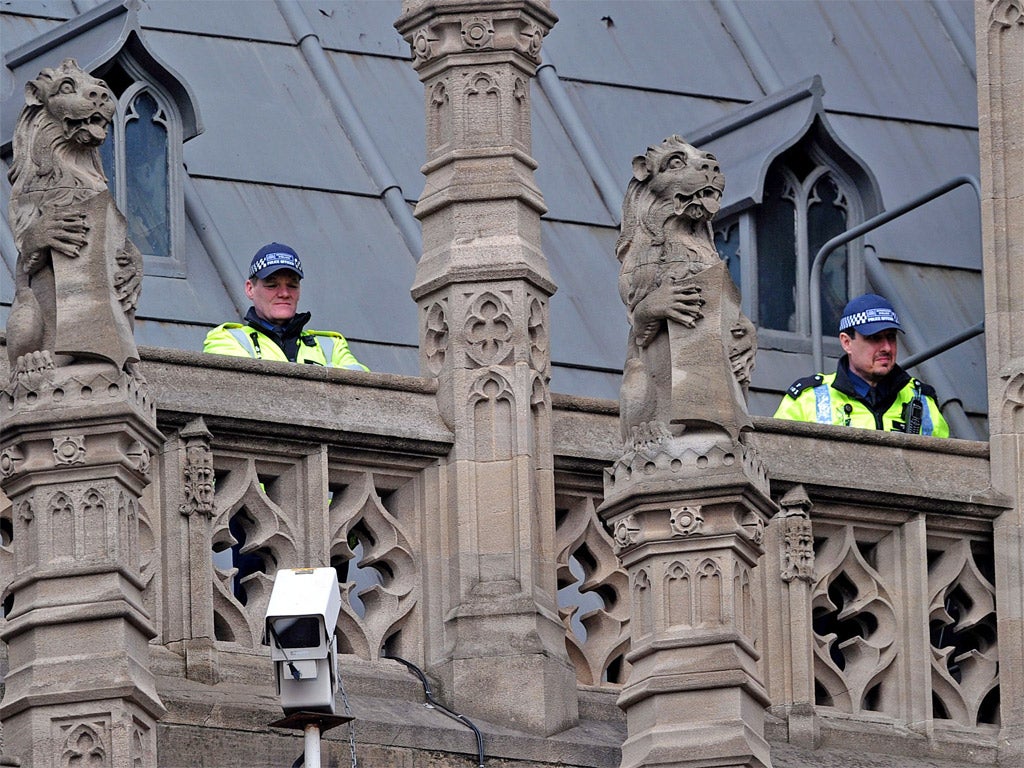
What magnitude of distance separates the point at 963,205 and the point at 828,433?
23.9 ft

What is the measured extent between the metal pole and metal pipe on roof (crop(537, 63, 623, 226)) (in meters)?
10.8

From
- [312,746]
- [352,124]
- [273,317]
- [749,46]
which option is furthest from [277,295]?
[749,46]

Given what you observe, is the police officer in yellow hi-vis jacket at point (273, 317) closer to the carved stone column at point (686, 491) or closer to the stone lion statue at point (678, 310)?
the stone lion statue at point (678, 310)

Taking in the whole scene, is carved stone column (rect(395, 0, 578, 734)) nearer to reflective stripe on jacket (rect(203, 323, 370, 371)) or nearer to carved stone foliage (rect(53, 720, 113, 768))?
reflective stripe on jacket (rect(203, 323, 370, 371))

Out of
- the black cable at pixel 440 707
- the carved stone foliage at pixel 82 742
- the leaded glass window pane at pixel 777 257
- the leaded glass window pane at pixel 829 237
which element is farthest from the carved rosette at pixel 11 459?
the leaded glass window pane at pixel 829 237

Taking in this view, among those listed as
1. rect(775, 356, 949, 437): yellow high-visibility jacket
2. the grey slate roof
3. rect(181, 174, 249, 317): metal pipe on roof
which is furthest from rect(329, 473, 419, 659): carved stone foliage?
rect(181, 174, 249, 317): metal pipe on roof

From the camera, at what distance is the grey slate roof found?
2939 centimetres

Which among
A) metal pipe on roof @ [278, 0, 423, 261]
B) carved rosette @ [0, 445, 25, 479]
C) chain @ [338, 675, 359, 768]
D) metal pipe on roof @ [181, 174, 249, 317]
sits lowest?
chain @ [338, 675, 359, 768]

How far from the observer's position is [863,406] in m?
26.6

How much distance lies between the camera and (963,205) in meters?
32.5

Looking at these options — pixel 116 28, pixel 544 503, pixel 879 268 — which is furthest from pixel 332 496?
pixel 879 268

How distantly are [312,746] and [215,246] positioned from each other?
9184 mm

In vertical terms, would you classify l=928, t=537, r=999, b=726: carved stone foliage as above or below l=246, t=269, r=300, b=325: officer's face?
below

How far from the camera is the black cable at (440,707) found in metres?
23.4
